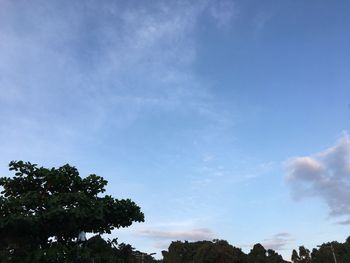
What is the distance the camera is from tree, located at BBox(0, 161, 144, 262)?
12734 mm

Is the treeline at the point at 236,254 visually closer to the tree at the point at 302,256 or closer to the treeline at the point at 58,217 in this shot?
the tree at the point at 302,256

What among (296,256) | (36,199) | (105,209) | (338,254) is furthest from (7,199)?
(296,256)

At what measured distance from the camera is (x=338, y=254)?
105875 millimetres

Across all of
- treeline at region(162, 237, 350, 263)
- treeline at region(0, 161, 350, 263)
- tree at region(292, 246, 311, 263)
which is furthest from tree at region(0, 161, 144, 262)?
tree at region(292, 246, 311, 263)

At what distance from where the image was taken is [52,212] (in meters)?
12.5

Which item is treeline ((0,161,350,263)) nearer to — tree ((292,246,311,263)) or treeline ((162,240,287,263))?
treeline ((162,240,287,263))

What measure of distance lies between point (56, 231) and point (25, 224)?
1311mm

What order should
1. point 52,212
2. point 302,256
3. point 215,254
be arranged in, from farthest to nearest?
1. point 302,256
2. point 215,254
3. point 52,212

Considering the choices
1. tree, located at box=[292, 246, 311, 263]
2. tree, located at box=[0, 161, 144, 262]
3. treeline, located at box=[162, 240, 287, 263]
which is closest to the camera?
tree, located at box=[0, 161, 144, 262]

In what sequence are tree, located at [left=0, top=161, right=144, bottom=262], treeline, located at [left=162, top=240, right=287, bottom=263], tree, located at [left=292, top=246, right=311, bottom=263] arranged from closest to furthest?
tree, located at [left=0, top=161, right=144, bottom=262]
treeline, located at [left=162, top=240, right=287, bottom=263]
tree, located at [left=292, top=246, right=311, bottom=263]

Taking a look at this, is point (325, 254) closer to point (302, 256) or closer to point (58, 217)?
point (302, 256)

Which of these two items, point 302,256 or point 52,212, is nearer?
point 52,212

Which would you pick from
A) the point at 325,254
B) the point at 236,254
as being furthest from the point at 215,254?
the point at 325,254

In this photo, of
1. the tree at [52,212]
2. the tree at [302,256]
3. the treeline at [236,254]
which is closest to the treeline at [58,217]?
the tree at [52,212]
